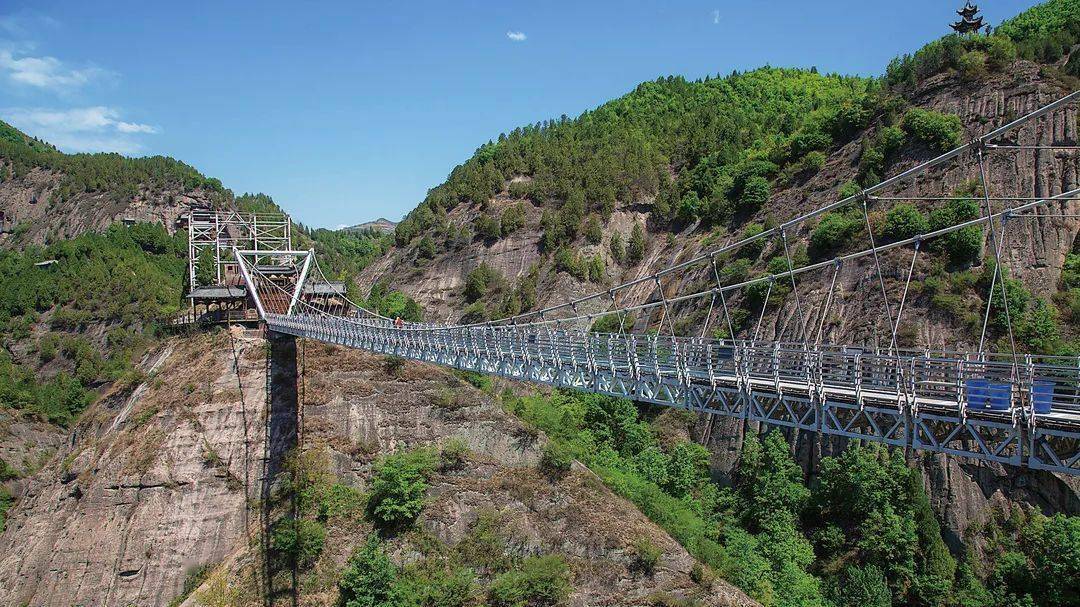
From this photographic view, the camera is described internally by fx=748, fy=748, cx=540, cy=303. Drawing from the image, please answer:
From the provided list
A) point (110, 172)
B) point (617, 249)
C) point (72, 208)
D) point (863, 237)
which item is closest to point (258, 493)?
point (863, 237)

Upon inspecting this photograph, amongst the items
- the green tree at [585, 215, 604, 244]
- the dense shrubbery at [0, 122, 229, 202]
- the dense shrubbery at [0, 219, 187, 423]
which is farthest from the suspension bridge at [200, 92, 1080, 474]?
the dense shrubbery at [0, 122, 229, 202]

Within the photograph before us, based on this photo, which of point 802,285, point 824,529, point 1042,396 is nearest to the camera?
point 1042,396

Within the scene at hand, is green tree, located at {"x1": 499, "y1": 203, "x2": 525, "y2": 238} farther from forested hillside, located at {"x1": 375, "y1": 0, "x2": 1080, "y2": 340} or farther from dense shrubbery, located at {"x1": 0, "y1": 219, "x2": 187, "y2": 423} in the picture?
dense shrubbery, located at {"x1": 0, "y1": 219, "x2": 187, "y2": 423}

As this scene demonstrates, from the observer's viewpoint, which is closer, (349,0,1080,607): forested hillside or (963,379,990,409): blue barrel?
(963,379,990,409): blue barrel

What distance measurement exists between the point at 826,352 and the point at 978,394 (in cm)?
241

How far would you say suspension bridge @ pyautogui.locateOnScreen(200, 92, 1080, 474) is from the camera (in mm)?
9938

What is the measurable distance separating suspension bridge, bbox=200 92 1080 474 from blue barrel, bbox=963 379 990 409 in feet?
0.06

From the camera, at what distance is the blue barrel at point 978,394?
9742 mm

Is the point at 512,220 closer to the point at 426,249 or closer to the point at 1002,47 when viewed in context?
the point at 426,249

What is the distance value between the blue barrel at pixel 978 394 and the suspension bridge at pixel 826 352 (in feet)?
0.06

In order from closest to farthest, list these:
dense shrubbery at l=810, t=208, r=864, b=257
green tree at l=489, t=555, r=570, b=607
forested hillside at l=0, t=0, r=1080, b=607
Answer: green tree at l=489, t=555, r=570, b=607
forested hillside at l=0, t=0, r=1080, b=607
dense shrubbery at l=810, t=208, r=864, b=257

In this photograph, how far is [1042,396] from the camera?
9516mm

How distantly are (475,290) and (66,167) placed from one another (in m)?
66.5

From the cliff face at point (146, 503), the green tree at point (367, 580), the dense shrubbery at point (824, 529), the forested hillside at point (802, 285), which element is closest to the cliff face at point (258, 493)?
the cliff face at point (146, 503)
